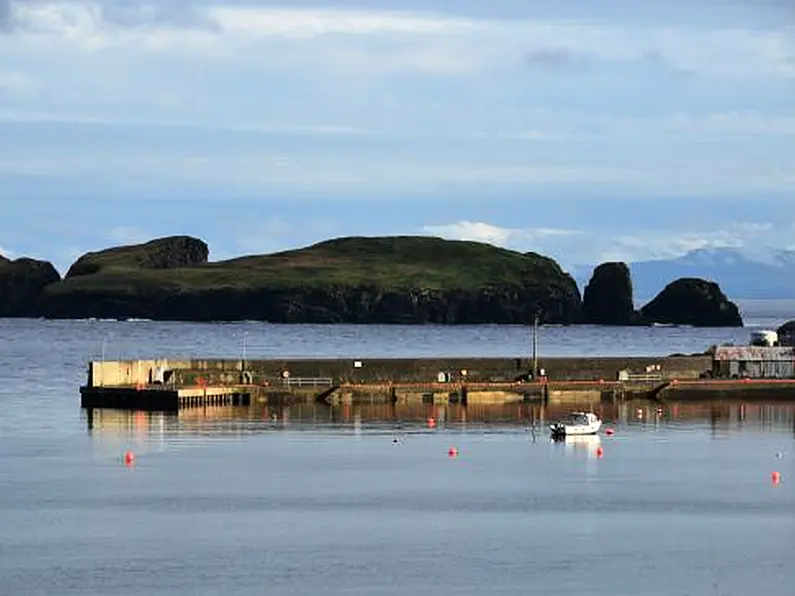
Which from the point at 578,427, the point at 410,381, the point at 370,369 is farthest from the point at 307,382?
the point at 578,427

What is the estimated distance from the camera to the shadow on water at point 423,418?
131500 mm

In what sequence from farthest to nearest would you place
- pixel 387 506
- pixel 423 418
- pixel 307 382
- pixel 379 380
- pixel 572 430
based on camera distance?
pixel 379 380, pixel 307 382, pixel 423 418, pixel 572 430, pixel 387 506

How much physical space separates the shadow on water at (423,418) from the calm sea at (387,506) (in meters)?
0.44

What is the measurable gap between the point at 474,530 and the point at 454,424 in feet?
174

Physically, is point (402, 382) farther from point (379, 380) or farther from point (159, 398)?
point (159, 398)

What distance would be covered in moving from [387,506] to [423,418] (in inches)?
1966

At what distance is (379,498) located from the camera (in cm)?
9494

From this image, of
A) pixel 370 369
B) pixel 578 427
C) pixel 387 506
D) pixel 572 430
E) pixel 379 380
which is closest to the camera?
pixel 387 506

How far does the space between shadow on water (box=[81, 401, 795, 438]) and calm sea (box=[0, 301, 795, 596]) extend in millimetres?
442

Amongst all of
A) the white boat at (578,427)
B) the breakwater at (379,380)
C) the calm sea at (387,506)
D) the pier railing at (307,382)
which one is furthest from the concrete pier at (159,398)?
the white boat at (578,427)

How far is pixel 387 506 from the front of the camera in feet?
302

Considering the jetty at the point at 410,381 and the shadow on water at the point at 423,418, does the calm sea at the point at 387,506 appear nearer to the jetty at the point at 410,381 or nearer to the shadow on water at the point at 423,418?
the shadow on water at the point at 423,418

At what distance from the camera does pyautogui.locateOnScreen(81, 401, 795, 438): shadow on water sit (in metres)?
132

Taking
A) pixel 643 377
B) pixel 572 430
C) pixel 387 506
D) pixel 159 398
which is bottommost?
pixel 387 506
